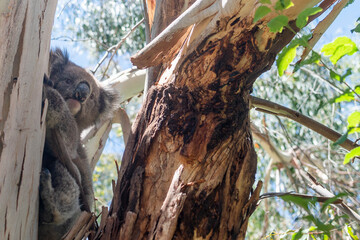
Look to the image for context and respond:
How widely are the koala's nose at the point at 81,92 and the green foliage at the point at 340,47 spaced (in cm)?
190

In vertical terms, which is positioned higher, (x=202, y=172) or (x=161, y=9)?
(x=161, y=9)

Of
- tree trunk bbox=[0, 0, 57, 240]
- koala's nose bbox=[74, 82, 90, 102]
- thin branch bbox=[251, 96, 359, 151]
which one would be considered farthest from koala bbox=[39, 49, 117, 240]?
thin branch bbox=[251, 96, 359, 151]

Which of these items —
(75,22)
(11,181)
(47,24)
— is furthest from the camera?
(75,22)

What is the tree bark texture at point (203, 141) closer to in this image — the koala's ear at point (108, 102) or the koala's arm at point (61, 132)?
the koala's arm at point (61, 132)

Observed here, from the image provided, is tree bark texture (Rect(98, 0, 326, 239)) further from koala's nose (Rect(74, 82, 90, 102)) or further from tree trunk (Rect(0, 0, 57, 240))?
koala's nose (Rect(74, 82, 90, 102))

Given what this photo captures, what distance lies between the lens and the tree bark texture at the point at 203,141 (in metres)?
1.56

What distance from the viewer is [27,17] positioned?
66.3 inches

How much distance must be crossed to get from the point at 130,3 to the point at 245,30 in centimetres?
369

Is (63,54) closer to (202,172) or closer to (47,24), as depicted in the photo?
(47,24)

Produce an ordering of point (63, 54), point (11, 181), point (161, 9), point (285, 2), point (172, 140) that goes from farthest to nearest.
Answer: point (63, 54), point (161, 9), point (172, 140), point (11, 181), point (285, 2)

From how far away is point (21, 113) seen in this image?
1.59m

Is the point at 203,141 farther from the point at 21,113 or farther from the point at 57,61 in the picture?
the point at 57,61

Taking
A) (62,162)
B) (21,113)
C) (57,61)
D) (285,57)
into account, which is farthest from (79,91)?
(285,57)

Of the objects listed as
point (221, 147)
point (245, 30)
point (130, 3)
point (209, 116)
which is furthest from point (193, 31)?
point (130, 3)
